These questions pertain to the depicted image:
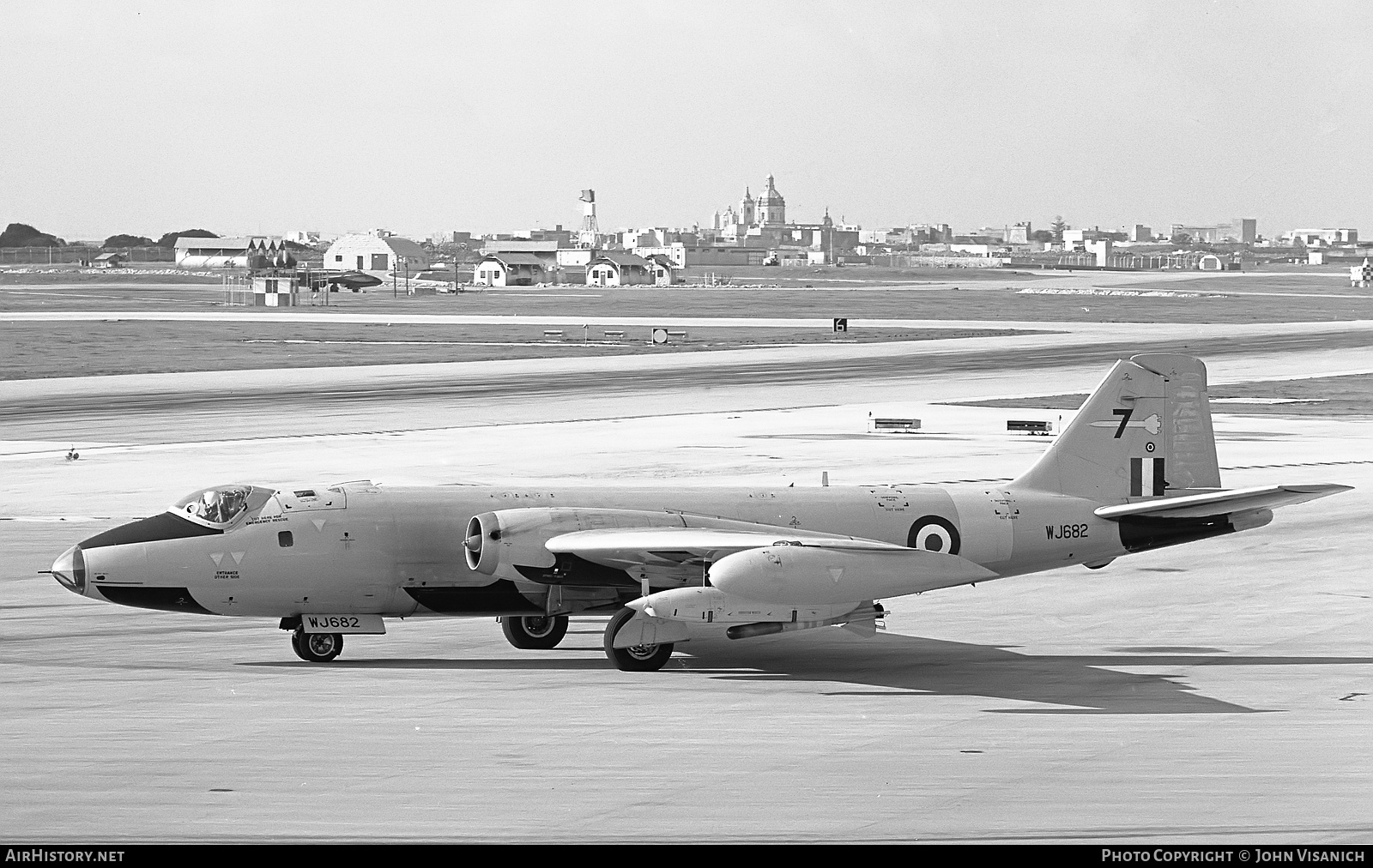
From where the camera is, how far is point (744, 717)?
2134cm

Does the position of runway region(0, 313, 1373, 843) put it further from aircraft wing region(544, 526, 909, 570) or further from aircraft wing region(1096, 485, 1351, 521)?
aircraft wing region(1096, 485, 1351, 521)

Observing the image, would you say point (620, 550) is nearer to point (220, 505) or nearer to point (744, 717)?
point (744, 717)

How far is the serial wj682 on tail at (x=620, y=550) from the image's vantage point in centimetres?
2325

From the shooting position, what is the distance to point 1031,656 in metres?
26.0

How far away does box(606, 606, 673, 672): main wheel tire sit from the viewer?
24.2m

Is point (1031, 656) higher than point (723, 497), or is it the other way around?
point (723, 497)

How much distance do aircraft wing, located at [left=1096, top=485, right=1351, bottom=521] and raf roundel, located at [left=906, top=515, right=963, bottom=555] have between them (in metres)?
2.50

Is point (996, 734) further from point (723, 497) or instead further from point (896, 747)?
point (723, 497)

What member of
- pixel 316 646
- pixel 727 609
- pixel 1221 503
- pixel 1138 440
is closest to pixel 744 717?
pixel 727 609

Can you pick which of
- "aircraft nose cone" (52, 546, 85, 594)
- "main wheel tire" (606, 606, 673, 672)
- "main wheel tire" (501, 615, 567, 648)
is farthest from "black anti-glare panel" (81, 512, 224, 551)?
"main wheel tire" (606, 606, 673, 672)

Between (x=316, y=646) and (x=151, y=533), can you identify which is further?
(x=316, y=646)

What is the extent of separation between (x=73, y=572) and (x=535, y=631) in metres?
6.62
